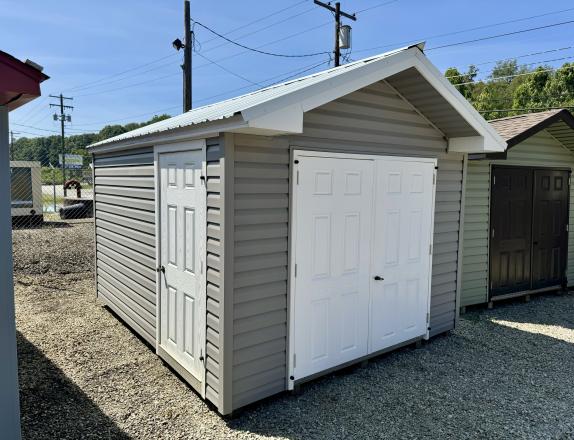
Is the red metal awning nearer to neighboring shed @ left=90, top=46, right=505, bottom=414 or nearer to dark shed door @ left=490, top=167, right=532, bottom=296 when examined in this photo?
neighboring shed @ left=90, top=46, right=505, bottom=414

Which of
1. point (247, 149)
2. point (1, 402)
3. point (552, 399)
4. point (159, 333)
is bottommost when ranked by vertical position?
point (552, 399)

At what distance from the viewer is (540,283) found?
6.89 meters

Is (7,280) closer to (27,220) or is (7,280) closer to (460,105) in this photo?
(460,105)

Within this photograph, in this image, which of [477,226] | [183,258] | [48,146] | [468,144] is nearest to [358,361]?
[183,258]

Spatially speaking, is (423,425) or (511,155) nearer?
(423,425)

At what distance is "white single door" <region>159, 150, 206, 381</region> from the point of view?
3422 millimetres

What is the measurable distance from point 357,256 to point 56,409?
9.52 feet

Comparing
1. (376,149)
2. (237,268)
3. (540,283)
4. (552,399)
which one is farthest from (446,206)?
(540,283)

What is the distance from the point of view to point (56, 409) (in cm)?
330

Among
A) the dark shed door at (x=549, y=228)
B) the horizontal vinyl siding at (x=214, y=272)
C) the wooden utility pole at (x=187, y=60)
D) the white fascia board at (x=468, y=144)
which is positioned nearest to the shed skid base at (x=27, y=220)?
the wooden utility pole at (x=187, y=60)

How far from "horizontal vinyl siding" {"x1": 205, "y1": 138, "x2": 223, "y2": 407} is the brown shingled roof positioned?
444 cm

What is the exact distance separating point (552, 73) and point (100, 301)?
952 inches

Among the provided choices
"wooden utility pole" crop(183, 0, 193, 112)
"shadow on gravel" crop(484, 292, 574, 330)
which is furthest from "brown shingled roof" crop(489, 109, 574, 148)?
"wooden utility pole" crop(183, 0, 193, 112)

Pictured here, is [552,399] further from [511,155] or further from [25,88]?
[25,88]
